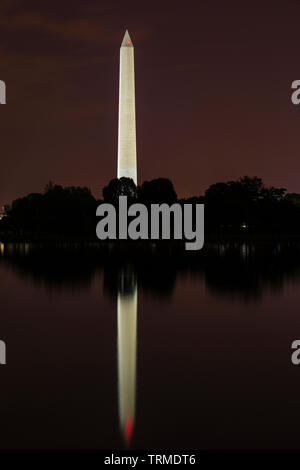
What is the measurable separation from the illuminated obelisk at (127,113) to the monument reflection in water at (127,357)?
5395 centimetres

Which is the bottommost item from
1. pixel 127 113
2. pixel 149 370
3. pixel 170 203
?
pixel 149 370

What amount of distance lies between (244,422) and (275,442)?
50cm

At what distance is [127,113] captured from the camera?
227ft

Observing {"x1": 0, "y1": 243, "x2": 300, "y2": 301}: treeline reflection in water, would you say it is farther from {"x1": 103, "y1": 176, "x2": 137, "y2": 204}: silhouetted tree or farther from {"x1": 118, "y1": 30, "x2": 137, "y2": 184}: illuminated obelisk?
{"x1": 118, "y1": 30, "x2": 137, "y2": 184}: illuminated obelisk

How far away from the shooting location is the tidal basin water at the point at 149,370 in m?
5.71

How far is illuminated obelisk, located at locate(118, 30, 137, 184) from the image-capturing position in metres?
68.0

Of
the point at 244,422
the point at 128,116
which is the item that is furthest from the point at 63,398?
the point at 128,116

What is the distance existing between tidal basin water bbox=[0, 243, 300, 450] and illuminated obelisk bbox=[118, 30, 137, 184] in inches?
2124

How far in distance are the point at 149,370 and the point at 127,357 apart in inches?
31.1

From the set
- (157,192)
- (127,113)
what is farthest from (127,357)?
(127,113)

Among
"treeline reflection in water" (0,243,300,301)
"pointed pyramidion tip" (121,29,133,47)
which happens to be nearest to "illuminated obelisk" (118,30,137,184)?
"pointed pyramidion tip" (121,29,133,47)

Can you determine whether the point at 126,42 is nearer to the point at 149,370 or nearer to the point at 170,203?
the point at 170,203

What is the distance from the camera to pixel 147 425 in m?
5.88
